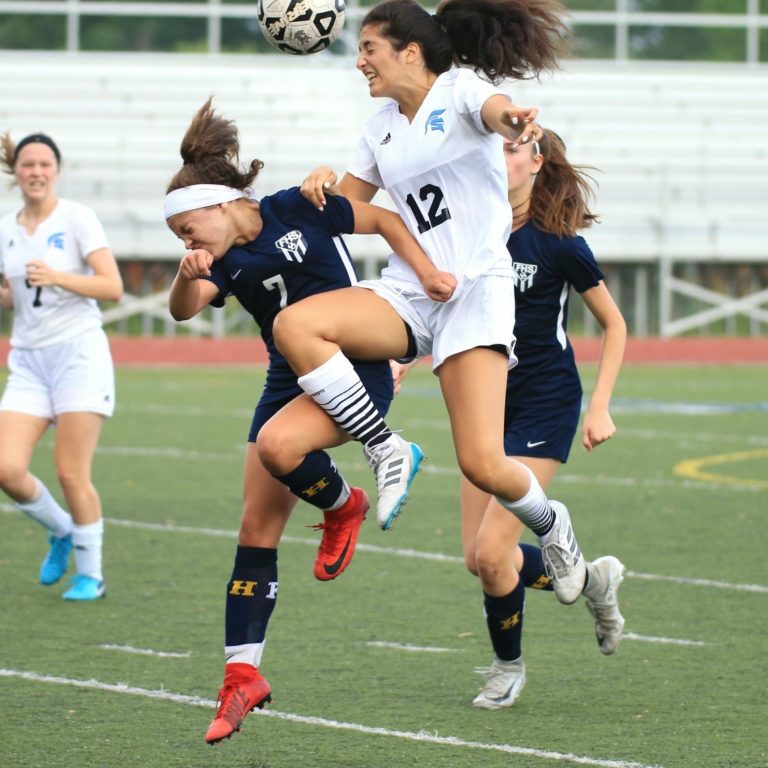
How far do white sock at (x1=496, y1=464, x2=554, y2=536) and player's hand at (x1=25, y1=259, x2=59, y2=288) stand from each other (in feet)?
10.1

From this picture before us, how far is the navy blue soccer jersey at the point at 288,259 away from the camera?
5188 mm

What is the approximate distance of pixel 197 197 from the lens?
513 cm

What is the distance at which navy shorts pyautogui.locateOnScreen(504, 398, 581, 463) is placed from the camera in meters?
6.03

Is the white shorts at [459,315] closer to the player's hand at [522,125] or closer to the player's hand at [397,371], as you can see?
the player's hand at [397,371]

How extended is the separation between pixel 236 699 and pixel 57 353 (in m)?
3.35

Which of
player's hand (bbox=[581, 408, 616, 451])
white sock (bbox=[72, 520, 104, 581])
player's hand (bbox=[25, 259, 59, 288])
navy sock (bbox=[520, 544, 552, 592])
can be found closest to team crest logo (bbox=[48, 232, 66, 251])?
player's hand (bbox=[25, 259, 59, 288])

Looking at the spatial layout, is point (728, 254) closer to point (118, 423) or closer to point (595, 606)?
point (118, 423)

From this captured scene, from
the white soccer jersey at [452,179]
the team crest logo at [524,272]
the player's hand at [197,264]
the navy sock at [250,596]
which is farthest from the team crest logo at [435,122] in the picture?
the navy sock at [250,596]

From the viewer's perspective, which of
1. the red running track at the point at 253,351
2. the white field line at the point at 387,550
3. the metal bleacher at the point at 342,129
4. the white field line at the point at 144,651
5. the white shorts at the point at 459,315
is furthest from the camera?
the metal bleacher at the point at 342,129

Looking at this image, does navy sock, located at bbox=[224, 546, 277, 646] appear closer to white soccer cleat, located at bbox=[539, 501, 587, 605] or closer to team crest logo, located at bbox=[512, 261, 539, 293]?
white soccer cleat, located at bbox=[539, 501, 587, 605]

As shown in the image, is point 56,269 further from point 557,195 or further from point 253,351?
point 253,351

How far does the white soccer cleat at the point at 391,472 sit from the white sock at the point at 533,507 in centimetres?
35

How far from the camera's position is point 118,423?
1520 centimetres

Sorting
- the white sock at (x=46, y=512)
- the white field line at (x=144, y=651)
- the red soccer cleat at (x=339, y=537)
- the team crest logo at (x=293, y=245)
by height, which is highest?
the team crest logo at (x=293, y=245)
